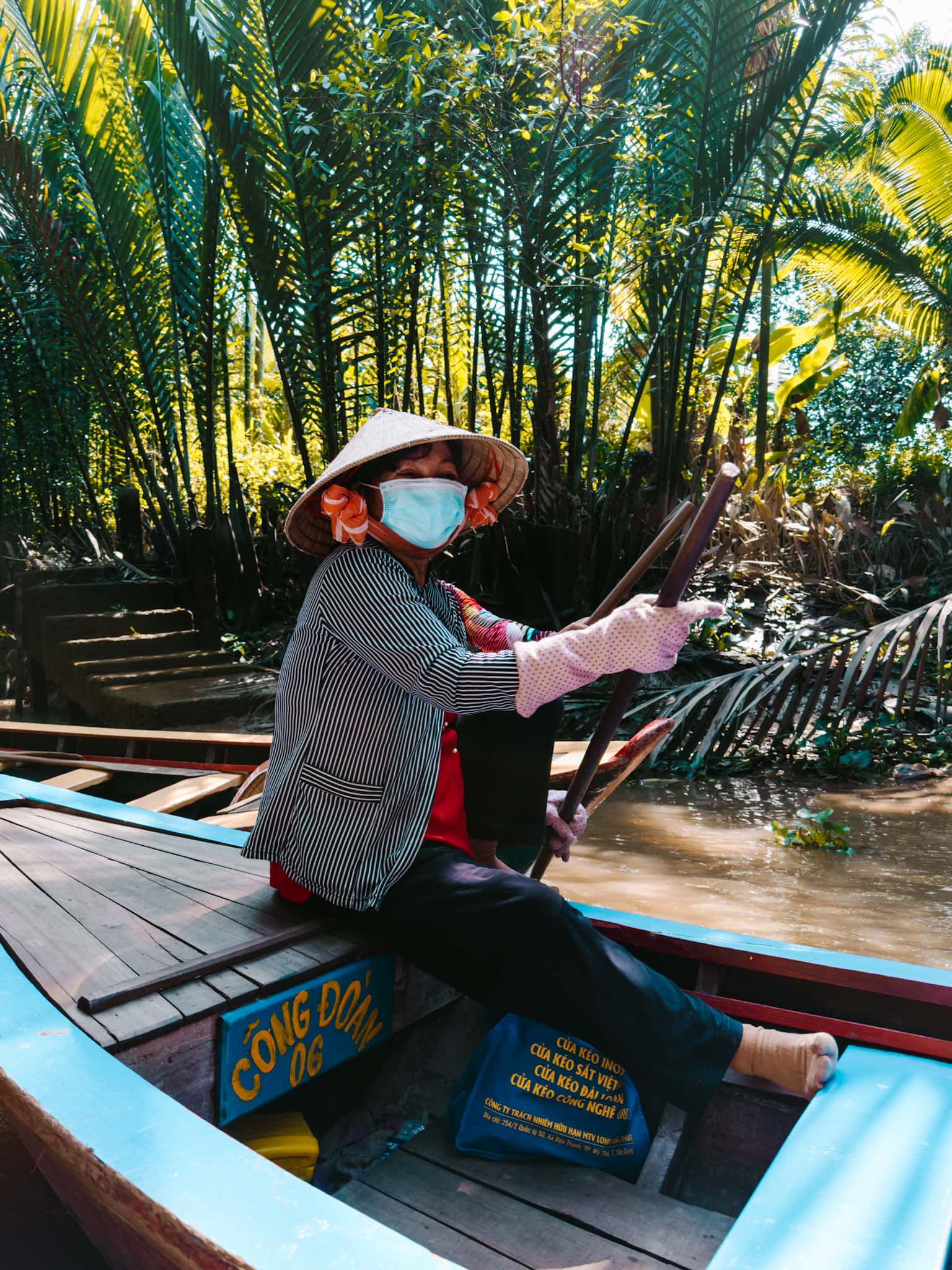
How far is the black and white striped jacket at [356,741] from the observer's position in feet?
5.53

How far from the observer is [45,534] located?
10.6 meters

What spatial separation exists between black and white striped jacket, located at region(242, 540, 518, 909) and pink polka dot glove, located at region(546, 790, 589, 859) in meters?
0.38

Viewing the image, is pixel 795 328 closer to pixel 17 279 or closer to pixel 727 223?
pixel 727 223

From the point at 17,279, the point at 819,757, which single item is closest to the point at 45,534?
the point at 17,279

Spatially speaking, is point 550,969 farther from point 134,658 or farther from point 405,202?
point 134,658

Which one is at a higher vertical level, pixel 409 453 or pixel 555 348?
pixel 555 348

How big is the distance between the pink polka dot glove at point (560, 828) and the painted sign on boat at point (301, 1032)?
1.48ft

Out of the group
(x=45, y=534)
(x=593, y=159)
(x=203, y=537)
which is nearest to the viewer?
(x=593, y=159)

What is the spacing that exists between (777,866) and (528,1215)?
8.46ft

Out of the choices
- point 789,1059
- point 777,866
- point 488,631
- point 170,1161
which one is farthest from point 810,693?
point 170,1161

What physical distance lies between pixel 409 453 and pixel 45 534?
32.5 ft

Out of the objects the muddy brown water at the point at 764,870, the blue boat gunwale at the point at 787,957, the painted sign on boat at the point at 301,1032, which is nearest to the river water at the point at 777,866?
the muddy brown water at the point at 764,870

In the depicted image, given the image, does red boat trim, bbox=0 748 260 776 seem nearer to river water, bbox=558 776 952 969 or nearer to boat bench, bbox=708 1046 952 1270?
river water, bbox=558 776 952 969

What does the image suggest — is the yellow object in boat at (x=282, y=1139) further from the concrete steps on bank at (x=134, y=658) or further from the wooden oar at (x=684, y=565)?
the concrete steps on bank at (x=134, y=658)
